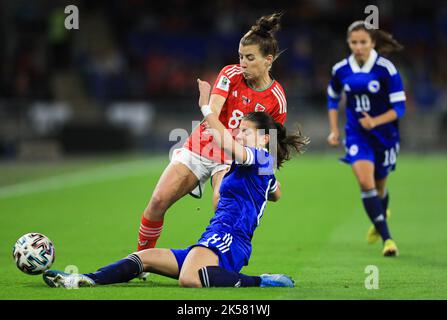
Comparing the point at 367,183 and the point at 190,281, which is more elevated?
the point at 367,183

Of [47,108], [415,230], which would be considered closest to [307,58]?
[47,108]

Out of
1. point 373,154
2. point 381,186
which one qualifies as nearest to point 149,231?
point 373,154

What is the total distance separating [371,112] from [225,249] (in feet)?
12.5

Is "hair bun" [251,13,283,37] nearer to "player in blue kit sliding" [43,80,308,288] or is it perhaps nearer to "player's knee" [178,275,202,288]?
"player in blue kit sliding" [43,80,308,288]

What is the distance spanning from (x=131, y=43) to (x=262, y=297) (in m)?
22.2

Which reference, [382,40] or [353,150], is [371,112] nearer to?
[353,150]

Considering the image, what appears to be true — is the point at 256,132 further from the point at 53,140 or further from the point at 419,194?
the point at 53,140

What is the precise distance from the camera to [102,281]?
23.9 feet

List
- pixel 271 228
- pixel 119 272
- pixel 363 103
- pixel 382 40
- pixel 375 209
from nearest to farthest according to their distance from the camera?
pixel 119 272 < pixel 375 209 < pixel 363 103 < pixel 382 40 < pixel 271 228

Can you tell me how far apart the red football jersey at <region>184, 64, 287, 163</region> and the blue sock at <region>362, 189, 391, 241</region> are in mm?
2360

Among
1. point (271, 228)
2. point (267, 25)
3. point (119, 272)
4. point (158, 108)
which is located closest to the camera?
point (119, 272)

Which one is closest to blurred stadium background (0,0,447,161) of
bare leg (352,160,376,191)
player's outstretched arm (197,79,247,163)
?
bare leg (352,160,376,191)

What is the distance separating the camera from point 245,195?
757 centimetres

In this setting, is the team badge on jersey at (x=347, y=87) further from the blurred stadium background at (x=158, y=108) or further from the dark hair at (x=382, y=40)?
the blurred stadium background at (x=158, y=108)
